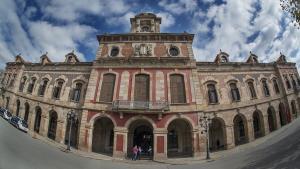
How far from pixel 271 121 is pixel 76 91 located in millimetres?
8094

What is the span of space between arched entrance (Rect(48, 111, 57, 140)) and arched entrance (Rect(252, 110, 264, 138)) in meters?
6.57

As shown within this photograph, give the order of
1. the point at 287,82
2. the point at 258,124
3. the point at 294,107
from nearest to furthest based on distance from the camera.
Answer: the point at 294,107 < the point at 287,82 < the point at 258,124

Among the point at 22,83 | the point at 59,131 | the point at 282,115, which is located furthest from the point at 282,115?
the point at 22,83

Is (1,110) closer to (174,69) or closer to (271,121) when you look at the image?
(271,121)

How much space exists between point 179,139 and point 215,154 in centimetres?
607

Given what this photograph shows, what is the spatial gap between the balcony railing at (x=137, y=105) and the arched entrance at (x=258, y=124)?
26.2ft

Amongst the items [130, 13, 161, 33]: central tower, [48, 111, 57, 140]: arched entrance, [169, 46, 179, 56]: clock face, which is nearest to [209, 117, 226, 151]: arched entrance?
[48, 111, 57, 140]: arched entrance

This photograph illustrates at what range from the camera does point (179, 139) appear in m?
13.6

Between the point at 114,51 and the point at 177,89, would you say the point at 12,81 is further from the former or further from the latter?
the point at 177,89

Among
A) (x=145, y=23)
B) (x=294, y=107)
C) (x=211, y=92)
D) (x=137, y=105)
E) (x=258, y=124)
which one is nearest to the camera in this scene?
(x=294, y=107)

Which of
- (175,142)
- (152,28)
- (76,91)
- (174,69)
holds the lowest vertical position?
(175,142)

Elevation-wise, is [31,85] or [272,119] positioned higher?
[31,85]

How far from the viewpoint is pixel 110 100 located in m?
14.8

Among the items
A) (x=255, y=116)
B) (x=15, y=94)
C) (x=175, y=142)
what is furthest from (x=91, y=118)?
(x=255, y=116)
